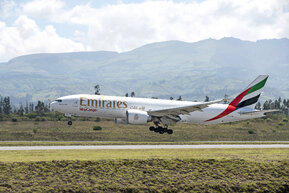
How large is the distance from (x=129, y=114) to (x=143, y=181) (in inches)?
1083

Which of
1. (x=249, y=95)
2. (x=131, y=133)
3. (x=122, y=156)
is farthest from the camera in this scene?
(x=131, y=133)

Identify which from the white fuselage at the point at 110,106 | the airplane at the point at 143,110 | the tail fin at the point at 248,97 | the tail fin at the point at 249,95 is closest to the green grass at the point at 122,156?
the airplane at the point at 143,110

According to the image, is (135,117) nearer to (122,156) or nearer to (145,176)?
(122,156)

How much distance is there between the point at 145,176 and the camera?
832 inches

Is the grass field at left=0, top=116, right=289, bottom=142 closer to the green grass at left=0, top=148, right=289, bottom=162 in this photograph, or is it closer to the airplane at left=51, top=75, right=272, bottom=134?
the airplane at left=51, top=75, right=272, bottom=134

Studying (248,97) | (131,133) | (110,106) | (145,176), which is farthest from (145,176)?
(131,133)

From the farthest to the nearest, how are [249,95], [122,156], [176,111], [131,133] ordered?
[131,133], [249,95], [176,111], [122,156]

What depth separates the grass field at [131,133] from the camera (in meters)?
59.1

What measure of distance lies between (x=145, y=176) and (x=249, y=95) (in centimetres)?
3568

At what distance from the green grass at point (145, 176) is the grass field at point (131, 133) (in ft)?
111

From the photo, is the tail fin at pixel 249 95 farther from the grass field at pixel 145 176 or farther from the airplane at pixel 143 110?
the grass field at pixel 145 176

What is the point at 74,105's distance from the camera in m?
49.3

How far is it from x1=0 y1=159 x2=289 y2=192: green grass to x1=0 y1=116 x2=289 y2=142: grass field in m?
33.9

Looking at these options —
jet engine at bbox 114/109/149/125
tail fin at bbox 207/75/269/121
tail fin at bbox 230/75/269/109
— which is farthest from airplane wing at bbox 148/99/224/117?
tail fin at bbox 230/75/269/109
